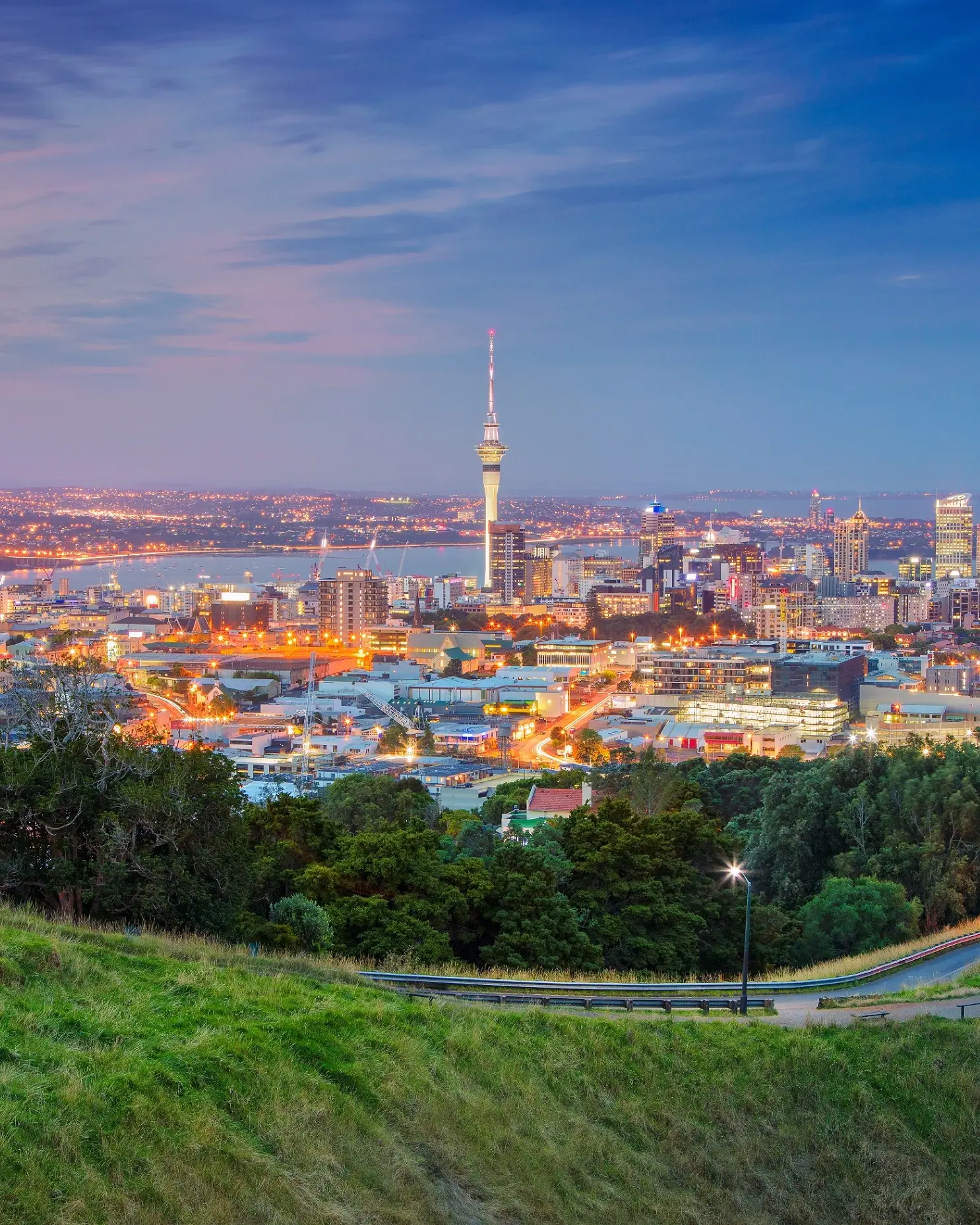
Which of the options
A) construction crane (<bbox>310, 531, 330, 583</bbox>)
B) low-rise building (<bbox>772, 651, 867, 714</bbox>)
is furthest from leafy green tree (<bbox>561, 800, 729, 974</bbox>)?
construction crane (<bbox>310, 531, 330, 583</bbox>)

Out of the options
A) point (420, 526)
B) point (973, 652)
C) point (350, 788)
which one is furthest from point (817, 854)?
point (420, 526)

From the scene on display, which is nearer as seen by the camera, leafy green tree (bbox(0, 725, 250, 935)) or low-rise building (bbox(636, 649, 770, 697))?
leafy green tree (bbox(0, 725, 250, 935))

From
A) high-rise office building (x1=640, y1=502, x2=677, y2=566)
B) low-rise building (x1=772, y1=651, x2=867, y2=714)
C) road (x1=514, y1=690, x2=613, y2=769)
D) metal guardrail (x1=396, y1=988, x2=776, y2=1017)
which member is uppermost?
high-rise office building (x1=640, y1=502, x2=677, y2=566)

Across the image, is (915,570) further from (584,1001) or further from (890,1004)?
(584,1001)

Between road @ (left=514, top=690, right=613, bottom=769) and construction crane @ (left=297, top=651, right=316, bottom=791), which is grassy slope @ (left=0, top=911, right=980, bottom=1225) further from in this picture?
road @ (left=514, top=690, right=613, bottom=769)

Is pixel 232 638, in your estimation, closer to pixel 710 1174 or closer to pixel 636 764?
pixel 636 764

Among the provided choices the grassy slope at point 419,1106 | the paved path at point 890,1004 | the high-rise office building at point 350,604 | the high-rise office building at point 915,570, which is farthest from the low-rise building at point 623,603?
the grassy slope at point 419,1106

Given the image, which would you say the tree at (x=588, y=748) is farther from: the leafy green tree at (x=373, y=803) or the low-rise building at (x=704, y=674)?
the leafy green tree at (x=373, y=803)
